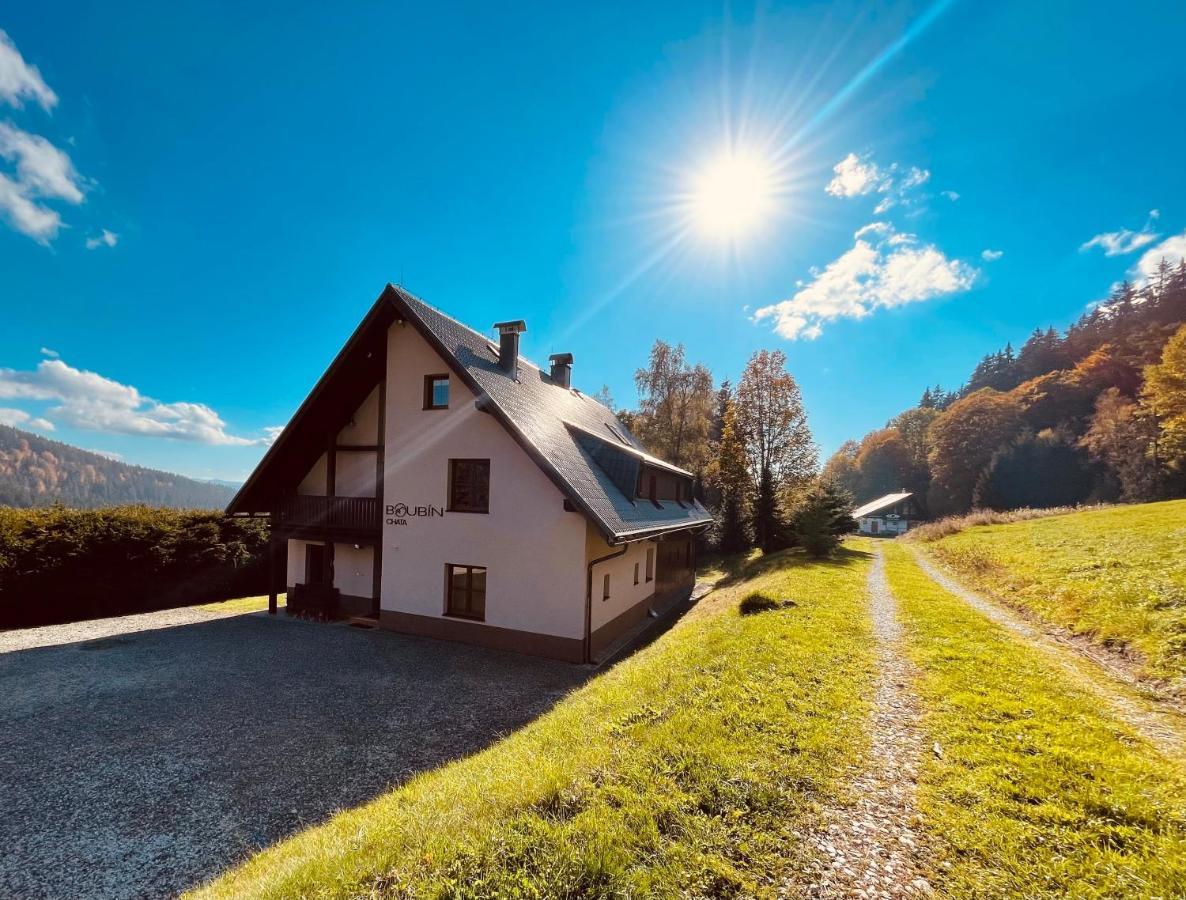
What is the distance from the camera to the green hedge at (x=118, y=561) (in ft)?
44.4

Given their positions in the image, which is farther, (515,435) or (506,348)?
(506,348)

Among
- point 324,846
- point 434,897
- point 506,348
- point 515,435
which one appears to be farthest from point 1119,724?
point 506,348

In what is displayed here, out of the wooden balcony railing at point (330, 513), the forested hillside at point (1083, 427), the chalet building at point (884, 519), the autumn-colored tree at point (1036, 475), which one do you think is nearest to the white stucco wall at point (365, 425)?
the wooden balcony railing at point (330, 513)

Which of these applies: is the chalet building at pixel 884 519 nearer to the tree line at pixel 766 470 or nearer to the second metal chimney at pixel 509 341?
the tree line at pixel 766 470

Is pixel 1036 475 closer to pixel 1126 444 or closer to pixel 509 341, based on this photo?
pixel 1126 444

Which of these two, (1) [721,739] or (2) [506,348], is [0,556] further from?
(1) [721,739]

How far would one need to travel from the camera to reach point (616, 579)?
13.4m

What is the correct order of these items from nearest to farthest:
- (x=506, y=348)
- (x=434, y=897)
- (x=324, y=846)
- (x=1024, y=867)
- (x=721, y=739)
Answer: (x=434, y=897) → (x=1024, y=867) → (x=324, y=846) → (x=721, y=739) → (x=506, y=348)

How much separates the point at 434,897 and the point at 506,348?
556 inches

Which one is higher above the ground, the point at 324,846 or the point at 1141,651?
the point at 1141,651

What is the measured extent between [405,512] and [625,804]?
10.9m

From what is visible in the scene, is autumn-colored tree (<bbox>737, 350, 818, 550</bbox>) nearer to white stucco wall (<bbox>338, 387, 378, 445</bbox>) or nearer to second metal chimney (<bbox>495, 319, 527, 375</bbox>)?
second metal chimney (<bbox>495, 319, 527, 375</bbox>)

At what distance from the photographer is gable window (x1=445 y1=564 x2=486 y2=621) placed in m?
12.4

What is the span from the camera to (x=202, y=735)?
25.2ft
